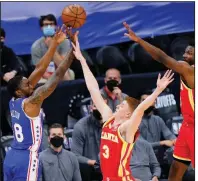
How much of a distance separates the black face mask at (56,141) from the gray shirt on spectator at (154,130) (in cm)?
160

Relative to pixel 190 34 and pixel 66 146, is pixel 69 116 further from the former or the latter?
pixel 190 34

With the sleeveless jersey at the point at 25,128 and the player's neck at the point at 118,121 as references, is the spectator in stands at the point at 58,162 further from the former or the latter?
the player's neck at the point at 118,121

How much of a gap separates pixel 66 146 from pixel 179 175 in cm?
233

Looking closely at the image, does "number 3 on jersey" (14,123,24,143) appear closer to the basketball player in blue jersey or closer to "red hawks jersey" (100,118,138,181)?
the basketball player in blue jersey

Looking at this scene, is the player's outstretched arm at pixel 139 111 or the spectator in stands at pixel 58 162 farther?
the spectator in stands at pixel 58 162

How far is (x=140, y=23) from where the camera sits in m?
14.2

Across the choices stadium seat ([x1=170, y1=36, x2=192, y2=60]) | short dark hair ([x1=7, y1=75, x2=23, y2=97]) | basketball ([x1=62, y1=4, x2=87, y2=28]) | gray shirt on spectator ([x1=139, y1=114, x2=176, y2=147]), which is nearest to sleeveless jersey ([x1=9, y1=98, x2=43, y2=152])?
short dark hair ([x1=7, y1=75, x2=23, y2=97])

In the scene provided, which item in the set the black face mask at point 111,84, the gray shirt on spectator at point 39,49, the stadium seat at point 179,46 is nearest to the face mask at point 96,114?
the black face mask at point 111,84

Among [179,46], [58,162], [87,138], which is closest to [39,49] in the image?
[87,138]

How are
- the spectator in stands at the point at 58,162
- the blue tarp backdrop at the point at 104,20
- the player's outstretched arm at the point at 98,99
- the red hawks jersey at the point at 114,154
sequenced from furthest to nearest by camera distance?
the blue tarp backdrop at the point at 104,20
the spectator in stands at the point at 58,162
the player's outstretched arm at the point at 98,99
the red hawks jersey at the point at 114,154

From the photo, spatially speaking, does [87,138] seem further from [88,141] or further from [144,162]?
[144,162]

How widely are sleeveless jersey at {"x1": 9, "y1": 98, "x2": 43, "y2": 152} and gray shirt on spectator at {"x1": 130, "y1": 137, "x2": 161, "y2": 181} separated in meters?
1.75

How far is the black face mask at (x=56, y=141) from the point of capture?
11.2 metres

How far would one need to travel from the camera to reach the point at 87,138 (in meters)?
12.1
